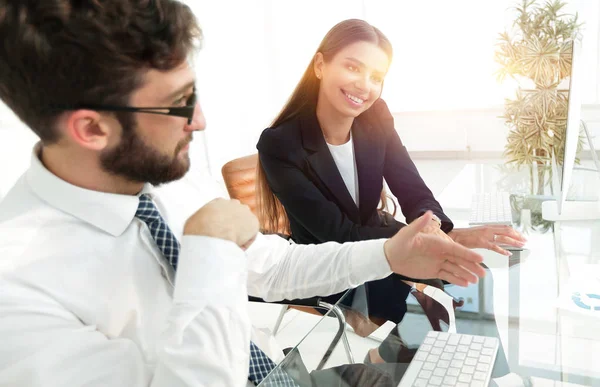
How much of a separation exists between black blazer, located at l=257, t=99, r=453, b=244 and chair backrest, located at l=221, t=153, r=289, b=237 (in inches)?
14.6

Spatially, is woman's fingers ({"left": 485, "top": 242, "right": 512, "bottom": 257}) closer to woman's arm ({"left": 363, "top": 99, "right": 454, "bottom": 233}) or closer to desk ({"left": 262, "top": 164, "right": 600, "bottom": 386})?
desk ({"left": 262, "top": 164, "right": 600, "bottom": 386})

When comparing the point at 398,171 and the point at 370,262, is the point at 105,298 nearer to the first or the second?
the point at 370,262

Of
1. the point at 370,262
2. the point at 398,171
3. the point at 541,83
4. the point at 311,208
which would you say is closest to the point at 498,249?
the point at 370,262

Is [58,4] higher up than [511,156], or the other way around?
[58,4]

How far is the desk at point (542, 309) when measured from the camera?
0.96m

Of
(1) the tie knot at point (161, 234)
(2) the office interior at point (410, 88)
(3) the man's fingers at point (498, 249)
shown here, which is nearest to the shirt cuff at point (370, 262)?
(3) the man's fingers at point (498, 249)

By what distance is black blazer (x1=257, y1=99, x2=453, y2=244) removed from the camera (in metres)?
1.79

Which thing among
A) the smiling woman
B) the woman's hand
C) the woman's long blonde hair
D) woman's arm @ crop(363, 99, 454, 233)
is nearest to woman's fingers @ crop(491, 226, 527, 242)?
the woman's hand

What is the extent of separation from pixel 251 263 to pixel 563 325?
711mm

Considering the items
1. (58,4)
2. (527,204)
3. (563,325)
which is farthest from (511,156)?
(58,4)

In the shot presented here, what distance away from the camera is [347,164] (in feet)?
6.45

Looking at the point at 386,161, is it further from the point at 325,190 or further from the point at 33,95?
the point at 33,95

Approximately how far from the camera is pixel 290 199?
5.97 feet

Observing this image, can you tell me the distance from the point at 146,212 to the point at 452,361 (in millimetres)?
630
